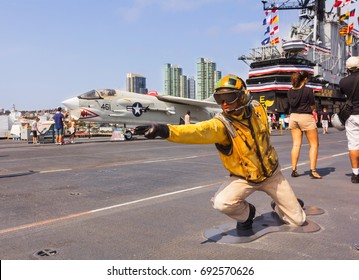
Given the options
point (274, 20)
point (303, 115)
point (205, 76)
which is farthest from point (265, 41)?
point (205, 76)

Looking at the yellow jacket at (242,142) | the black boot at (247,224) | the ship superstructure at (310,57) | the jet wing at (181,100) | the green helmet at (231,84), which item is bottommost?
the black boot at (247,224)

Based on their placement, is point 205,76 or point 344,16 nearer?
point 344,16

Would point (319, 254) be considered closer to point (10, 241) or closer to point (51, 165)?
point (10, 241)

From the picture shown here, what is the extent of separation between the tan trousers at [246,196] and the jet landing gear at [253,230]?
9cm

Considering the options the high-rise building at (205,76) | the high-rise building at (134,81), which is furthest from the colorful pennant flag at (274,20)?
the high-rise building at (134,81)

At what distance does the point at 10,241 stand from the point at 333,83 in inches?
2050

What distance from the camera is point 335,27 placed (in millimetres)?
49312

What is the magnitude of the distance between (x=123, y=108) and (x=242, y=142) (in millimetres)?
A: 18250

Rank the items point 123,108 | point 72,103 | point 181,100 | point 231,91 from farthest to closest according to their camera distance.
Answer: point 181,100 < point 123,108 < point 72,103 < point 231,91

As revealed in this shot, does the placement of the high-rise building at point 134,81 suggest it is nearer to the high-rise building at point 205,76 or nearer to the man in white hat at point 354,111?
the high-rise building at point 205,76

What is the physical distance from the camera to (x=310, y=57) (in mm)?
46312

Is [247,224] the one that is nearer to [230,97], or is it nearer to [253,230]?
[253,230]

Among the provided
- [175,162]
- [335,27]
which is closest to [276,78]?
[335,27]

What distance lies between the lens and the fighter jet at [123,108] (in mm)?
19453
